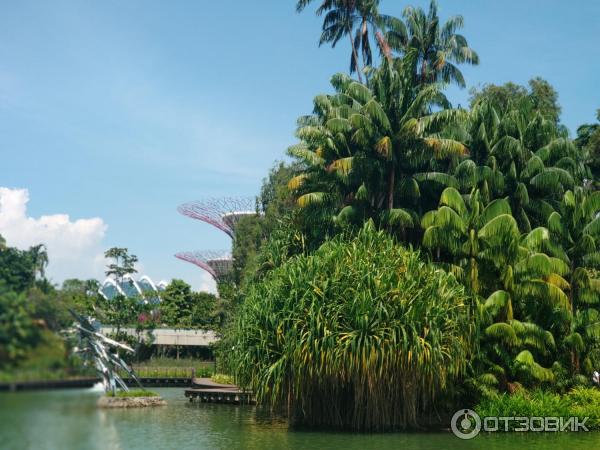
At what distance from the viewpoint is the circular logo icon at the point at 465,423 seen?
24.3m

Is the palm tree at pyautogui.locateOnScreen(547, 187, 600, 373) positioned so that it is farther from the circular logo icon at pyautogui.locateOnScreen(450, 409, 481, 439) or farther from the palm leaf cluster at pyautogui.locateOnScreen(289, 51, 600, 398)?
the circular logo icon at pyautogui.locateOnScreen(450, 409, 481, 439)

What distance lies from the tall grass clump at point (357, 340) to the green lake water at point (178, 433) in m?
1.32

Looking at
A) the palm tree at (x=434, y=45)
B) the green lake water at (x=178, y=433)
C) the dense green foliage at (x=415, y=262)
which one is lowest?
the green lake water at (x=178, y=433)

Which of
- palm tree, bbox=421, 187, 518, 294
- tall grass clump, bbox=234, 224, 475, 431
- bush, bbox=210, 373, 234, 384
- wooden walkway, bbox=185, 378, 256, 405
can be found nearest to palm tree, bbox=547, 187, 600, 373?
palm tree, bbox=421, 187, 518, 294

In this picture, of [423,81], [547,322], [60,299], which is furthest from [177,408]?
[60,299]

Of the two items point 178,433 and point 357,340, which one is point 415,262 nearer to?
point 357,340

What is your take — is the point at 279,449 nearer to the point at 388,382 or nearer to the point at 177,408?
the point at 388,382

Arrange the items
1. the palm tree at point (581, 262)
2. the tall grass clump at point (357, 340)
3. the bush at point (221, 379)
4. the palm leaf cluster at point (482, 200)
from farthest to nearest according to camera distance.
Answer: the bush at point (221, 379) < the palm tree at point (581, 262) < the palm leaf cluster at point (482, 200) < the tall grass clump at point (357, 340)

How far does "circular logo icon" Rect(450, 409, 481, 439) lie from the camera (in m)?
24.3

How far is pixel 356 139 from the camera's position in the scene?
101ft

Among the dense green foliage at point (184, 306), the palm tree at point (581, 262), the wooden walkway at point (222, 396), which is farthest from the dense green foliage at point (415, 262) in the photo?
the dense green foliage at point (184, 306)

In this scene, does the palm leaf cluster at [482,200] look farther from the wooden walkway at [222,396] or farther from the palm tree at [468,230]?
the wooden walkway at [222,396]

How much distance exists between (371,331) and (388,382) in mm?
1907

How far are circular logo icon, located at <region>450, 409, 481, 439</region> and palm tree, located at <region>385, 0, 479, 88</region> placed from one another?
2224 centimetres
